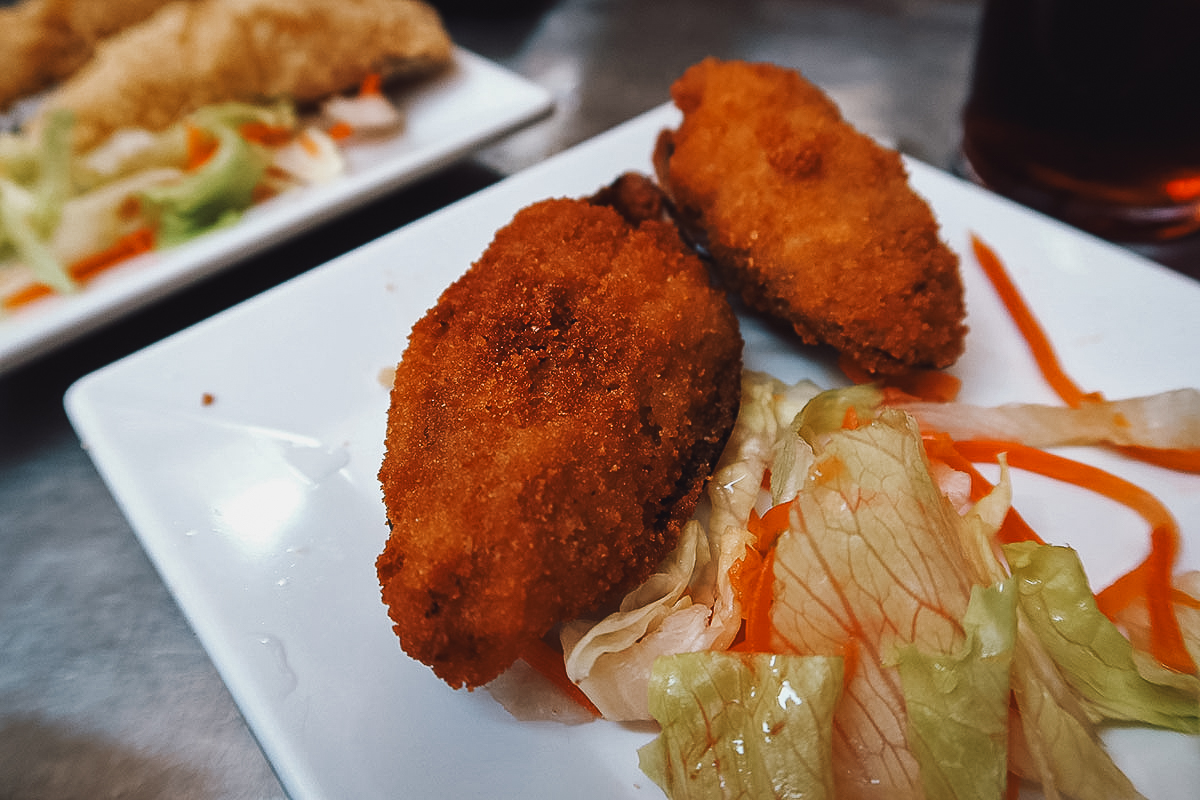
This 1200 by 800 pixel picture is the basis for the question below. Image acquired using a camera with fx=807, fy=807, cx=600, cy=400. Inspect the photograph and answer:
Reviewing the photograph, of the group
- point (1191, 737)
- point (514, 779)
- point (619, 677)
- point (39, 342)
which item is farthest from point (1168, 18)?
point (39, 342)

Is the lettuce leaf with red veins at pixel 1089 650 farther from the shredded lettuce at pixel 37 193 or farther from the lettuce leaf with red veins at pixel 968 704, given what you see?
the shredded lettuce at pixel 37 193

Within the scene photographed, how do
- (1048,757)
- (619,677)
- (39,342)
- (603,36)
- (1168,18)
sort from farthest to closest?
1. (603,36)
2. (1168,18)
3. (39,342)
4. (619,677)
5. (1048,757)

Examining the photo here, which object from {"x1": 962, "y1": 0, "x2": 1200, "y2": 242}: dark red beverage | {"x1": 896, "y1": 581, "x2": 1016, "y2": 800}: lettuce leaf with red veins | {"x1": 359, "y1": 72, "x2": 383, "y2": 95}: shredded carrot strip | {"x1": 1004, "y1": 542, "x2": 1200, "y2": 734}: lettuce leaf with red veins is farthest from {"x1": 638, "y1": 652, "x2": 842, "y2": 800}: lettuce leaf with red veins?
{"x1": 359, "y1": 72, "x2": 383, "y2": 95}: shredded carrot strip

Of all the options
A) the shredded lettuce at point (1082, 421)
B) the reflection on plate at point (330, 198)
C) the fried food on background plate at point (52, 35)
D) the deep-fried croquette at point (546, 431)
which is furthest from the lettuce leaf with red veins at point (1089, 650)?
the fried food on background plate at point (52, 35)

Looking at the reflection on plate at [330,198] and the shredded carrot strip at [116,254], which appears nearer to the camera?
the reflection on plate at [330,198]

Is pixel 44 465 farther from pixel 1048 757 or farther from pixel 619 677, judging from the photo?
pixel 1048 757

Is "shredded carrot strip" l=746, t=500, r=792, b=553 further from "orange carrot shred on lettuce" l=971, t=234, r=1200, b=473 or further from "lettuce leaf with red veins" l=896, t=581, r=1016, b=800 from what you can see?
"orange carrot shred on lettuce" l=971, t=234, r=1200, b=473
